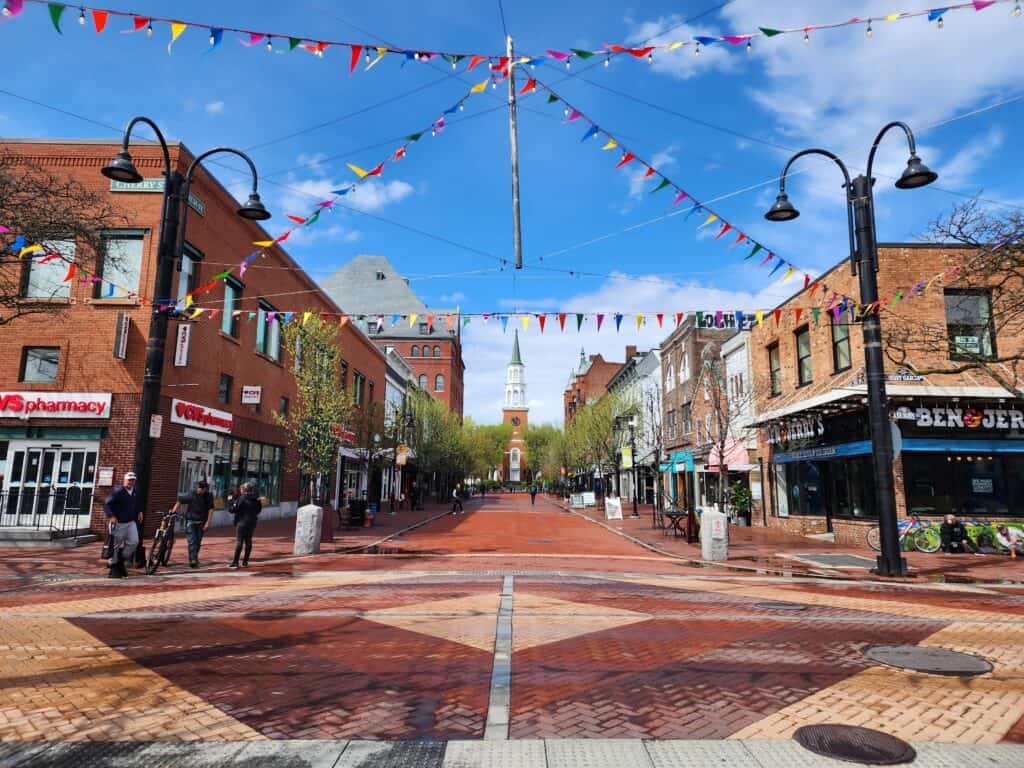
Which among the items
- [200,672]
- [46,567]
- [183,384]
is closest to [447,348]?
[183,384]

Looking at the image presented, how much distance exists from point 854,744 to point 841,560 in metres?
12.9

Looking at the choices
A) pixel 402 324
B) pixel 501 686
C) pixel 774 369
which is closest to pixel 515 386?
pixel 402 324

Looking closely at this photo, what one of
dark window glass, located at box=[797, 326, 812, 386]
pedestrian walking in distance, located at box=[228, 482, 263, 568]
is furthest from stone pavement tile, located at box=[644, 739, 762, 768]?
dark window glass, located at box=[797, 326, 812, 386]

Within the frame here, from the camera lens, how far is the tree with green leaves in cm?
Answer: 2252

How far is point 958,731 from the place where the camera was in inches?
180

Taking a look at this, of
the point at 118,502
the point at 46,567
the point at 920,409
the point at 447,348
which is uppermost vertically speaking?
the point at 447,348

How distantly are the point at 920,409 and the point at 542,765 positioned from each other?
17993 millimetres

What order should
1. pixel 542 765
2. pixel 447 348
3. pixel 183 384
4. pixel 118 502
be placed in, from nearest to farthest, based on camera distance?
pixel 542 765
pixel 118 502
pixel 183 384
pixel 447 348

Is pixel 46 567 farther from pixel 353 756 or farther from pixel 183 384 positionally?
pixel 353 756

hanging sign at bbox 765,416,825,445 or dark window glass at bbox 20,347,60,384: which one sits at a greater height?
dark window glass at bbox 20,347,60,384

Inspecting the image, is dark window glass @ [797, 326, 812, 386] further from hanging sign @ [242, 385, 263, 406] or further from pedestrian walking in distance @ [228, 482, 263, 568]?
hanging sign @ [242, 385, 263, 406]

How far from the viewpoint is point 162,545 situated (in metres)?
13.0

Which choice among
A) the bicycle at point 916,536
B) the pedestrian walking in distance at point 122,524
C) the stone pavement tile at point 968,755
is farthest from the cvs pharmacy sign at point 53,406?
the bicycle at point 916,536

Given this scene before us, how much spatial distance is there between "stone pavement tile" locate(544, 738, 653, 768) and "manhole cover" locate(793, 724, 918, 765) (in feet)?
3.73
